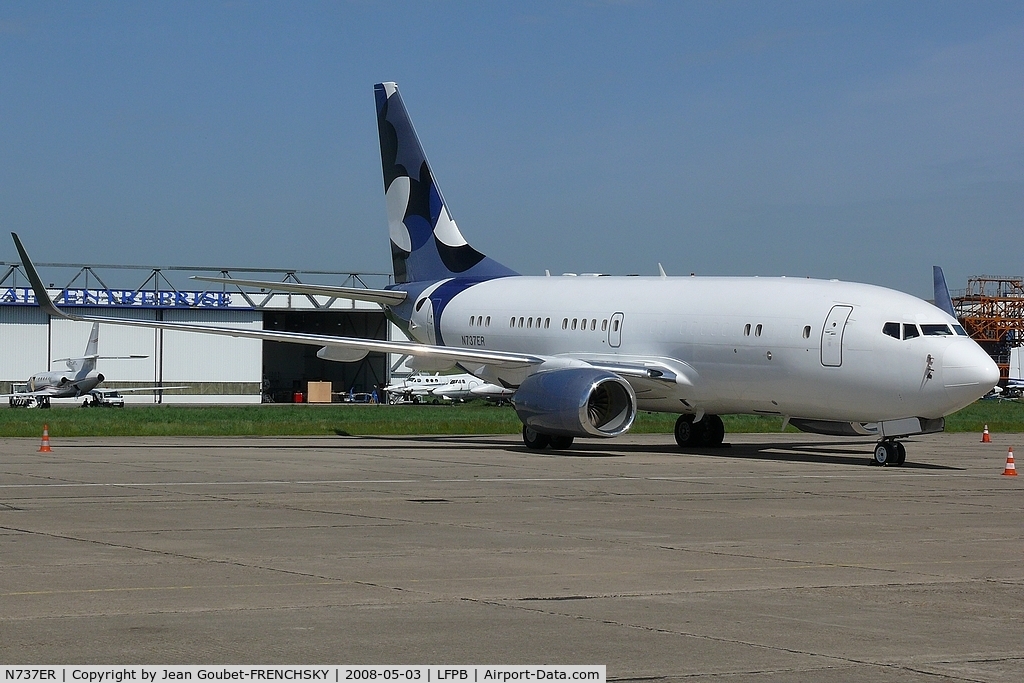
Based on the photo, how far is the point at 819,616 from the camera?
9391mm

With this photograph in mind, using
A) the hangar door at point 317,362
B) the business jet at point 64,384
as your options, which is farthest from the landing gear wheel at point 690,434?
the hangar door at point 317,362

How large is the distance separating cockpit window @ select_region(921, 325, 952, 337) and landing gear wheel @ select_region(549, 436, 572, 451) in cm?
817

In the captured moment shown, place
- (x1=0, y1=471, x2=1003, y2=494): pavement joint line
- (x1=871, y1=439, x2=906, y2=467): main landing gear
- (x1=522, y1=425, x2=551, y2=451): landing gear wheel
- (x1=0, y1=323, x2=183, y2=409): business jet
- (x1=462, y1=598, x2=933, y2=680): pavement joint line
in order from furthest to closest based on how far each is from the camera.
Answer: (x1=0, y1=323, x2=183, y2=409): business jet
(x1=522, y1=425, x2=551, y2=451): landing gear wheel
(x1=871, y1=439, x2=906, y2=467): main landing gear
(x1=0, y1=471, x2=1003, y2=494): pavement joint line
(x1=462, y1=598, x2=933, y2=680): pavement joint line

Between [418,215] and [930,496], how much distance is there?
21.4 m

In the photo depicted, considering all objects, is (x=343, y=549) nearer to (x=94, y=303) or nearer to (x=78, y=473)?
(x=78, y=473)

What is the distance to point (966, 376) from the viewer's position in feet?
81.3

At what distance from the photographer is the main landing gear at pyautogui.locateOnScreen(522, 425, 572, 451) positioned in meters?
29.9

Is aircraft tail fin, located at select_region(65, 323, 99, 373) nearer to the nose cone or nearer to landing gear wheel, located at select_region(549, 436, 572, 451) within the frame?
landing gear wheel, located at select_region(549, 436, 572, 451)

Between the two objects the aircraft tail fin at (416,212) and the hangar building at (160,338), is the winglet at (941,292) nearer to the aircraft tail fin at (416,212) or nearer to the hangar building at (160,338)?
the aircraft tail fin at (416,212)

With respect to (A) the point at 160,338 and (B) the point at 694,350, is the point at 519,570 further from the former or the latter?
(A) the point at 160,338

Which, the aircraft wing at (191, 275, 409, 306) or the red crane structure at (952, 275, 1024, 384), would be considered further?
the red crane structure at (952, 275, 1024, 384)

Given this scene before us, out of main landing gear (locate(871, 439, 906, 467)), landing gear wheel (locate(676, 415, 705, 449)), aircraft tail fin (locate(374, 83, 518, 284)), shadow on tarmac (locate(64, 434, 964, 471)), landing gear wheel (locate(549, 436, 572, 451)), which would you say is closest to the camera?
main landing gear (locate(871, 439, 906, 467))

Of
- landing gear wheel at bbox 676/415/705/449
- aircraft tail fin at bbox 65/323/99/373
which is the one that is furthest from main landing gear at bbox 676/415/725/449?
aircraft tail fin at bbox 65/323/99/373

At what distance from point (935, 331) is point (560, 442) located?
8601 millimetres
